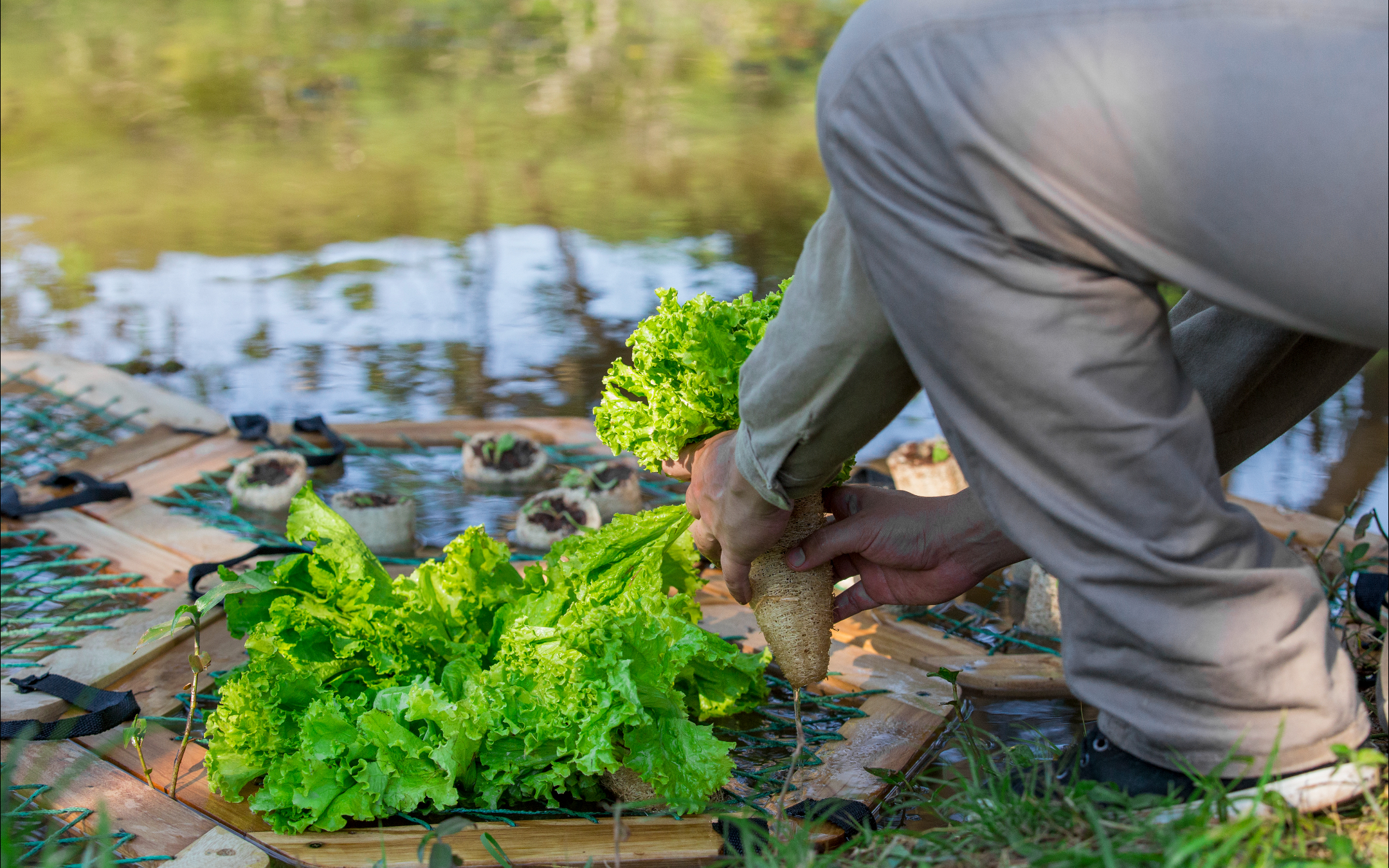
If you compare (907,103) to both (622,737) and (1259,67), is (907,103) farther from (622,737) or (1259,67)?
(622,737)

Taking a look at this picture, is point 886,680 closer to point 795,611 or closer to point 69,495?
point 795,611

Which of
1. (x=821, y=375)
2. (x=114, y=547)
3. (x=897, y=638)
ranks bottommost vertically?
(x=114, y=547)

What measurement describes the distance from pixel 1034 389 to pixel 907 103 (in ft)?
1.20

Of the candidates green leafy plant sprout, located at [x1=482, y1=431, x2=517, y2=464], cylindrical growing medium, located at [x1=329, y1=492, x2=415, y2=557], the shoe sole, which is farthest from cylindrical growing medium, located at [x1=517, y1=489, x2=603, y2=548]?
the shoe sole

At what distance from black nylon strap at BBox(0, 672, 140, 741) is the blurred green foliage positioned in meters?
4.12

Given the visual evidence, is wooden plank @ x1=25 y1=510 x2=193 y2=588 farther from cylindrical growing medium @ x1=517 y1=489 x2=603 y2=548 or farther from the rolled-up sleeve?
the rolled-up sleeve

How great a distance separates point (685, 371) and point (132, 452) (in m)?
2.33

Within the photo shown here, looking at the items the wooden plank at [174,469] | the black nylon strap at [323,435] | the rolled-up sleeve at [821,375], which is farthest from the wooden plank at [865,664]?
the wooden plank at [174,469]

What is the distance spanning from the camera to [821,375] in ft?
5.47

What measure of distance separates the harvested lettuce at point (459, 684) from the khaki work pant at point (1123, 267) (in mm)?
758

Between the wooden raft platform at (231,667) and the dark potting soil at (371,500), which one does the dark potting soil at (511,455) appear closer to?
the dark potting soil at (371,500)

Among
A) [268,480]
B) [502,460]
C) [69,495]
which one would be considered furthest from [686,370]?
[69,495]

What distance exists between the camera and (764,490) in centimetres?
191

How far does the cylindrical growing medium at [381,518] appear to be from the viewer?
325cm
